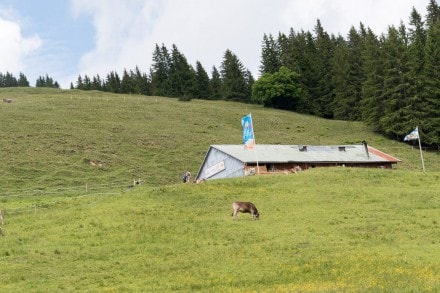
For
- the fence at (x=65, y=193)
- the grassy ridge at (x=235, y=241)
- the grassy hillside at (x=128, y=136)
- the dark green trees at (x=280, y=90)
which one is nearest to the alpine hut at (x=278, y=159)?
the grassy hillside at (x=128, y=136)

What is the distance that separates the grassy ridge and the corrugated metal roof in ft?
47.6

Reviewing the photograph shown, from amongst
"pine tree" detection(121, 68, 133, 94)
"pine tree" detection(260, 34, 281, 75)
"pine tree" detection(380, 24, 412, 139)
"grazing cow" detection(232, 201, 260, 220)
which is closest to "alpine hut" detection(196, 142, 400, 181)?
"pine tree" detection(380, 24, 412, 139)

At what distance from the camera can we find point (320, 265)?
21.0m

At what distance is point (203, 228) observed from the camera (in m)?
29.9

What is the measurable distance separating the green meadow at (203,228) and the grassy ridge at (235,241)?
0.07 metres

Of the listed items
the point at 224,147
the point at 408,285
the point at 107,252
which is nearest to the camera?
the point at 408,285

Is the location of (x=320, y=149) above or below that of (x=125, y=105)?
below

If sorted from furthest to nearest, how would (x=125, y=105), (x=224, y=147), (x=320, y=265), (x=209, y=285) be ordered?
(x=125, y=105)
(x=224, y=147)
(x=320, y=265)
(x=209, y=285)

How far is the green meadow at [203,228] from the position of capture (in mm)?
19938

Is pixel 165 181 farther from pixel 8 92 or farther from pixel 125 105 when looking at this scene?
pixel 8 92

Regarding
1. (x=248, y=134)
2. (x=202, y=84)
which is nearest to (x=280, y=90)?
(x=202, y=84)

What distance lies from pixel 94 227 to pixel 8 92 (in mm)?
117579

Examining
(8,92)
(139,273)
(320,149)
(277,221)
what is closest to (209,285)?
(139,273)

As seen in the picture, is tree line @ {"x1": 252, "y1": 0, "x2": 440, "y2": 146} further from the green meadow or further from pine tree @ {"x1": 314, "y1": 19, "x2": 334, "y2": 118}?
the green meadow
